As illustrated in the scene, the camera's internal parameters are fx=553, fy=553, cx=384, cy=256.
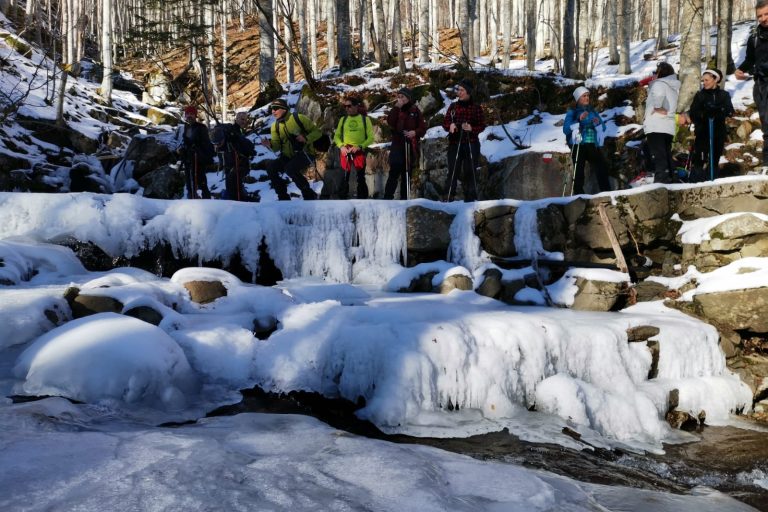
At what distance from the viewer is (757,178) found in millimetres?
7207

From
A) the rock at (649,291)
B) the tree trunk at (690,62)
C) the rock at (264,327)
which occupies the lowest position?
the rock at (264,327)

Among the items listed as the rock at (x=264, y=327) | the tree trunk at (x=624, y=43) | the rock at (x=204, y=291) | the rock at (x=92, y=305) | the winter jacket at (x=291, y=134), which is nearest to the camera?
the rock at (x=92, y=305)

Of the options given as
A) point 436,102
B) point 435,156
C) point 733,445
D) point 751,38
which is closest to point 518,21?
point 436,102

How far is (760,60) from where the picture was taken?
654 cm

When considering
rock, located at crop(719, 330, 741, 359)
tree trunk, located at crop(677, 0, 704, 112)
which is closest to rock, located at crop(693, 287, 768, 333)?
rock, located at crop(719, 330, 741, 359)

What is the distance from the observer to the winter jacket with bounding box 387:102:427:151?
8.52 m

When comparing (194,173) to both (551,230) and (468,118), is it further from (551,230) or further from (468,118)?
(551,230)

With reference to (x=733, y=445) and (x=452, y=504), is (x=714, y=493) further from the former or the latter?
(x=452, y=504)

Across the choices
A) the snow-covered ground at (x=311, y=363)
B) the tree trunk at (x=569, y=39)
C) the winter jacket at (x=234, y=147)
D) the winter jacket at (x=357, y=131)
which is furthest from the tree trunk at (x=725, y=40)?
the winter jacket at (x=234, y=147)

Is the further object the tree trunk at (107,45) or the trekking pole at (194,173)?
the tree trunk at (107,45)

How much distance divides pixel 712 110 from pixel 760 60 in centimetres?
99

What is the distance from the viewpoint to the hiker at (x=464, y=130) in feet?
27.0

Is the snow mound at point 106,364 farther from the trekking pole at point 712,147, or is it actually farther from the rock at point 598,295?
the trekking pole at point 712,147

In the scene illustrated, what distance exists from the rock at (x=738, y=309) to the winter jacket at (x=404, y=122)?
4.55m
